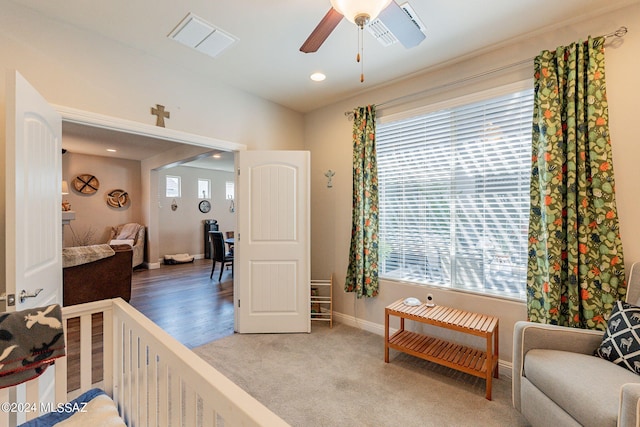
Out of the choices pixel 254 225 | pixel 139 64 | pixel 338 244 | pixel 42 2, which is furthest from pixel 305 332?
pixel 42 2

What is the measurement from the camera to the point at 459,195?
268 cm

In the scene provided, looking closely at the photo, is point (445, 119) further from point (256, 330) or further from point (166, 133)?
point (256, 330)

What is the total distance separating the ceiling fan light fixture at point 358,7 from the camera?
1.31 m

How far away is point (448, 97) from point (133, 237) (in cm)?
695

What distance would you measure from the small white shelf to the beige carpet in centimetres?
53

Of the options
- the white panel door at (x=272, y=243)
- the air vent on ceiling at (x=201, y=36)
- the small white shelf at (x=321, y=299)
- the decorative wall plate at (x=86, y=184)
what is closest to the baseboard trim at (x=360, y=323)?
the small white shelf at (x=321, y=299)

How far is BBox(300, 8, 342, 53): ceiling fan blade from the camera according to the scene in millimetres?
1485

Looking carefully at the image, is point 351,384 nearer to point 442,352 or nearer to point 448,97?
point 442,352

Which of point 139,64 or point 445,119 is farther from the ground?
point 139,64

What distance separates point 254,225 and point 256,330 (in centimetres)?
114

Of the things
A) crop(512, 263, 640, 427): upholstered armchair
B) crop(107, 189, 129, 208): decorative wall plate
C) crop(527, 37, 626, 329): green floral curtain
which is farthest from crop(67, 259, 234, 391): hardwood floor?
crop(527, 37, 626, 329): green floral curtain

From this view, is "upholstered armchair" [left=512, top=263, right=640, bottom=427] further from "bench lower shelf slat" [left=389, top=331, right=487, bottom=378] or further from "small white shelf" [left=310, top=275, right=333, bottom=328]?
"small white shelf" [left=310, top=275, right=333, bottom=328]

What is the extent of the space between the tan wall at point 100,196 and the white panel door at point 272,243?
545cm

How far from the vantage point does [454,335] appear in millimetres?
2672
